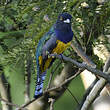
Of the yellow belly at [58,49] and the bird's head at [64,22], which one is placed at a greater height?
the bird's head at [64,22]

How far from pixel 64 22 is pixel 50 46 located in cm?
20

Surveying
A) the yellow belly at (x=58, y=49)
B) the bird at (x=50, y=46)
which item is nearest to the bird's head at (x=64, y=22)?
the bird at (x=50, y=46)

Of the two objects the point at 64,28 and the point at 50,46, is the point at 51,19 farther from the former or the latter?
the point at 50,46

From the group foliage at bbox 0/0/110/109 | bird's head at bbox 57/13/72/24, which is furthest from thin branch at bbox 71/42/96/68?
bird's head at bbox 57/13/72/24

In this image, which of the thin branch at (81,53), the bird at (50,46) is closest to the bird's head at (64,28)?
the bird at (50,46)

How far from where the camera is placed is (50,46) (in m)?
3.06

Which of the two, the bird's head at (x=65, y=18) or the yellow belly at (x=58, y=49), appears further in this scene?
the yellow belly at (x=58, y=49)

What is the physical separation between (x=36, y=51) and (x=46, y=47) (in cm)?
8

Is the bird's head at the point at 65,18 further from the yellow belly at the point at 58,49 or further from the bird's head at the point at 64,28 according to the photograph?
the yellow belly at the point at 58,49

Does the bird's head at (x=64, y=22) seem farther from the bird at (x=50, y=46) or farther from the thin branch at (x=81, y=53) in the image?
the thin branch at (x=81, y=53)

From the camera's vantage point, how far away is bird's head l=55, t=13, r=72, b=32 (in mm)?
2914

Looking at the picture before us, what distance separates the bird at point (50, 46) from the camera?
9.87 feet

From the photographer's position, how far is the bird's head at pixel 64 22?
2914 millimetres

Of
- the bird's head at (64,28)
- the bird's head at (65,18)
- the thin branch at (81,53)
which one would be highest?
the bird's head at (65,18)
